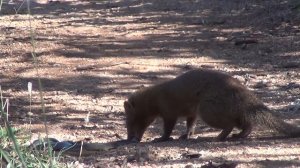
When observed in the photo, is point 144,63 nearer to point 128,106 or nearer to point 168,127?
point 128,106

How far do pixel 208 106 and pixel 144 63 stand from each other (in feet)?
15.9

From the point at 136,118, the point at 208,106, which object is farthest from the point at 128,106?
the point at 208,106

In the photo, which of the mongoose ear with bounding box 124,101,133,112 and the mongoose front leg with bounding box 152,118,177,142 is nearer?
the mongoose front leg with bounding box 152,118,177,142

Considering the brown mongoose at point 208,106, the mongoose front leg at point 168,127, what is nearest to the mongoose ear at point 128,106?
the brown mongoose at point 208,106

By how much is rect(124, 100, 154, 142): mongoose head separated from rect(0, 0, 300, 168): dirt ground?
0.53ft

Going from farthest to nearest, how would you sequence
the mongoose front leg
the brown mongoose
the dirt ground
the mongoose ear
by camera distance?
1. the mongoose ear
2. the mongoose front leg
3. the brown mongoose
4. the dirt ground

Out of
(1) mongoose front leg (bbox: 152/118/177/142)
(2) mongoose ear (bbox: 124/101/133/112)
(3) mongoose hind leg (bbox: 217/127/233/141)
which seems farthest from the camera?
(2) mongoose ear (bbox: 124/101/133/112)

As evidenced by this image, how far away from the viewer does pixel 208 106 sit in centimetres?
676

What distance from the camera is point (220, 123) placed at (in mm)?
6699

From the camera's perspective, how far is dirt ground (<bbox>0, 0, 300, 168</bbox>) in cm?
604

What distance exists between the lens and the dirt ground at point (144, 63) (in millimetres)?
6035

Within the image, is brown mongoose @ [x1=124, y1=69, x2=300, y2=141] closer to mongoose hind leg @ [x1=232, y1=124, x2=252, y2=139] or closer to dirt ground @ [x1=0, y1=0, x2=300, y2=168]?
mongoose hind leg @ [x1=232, y1=124, x2=252, y2=139]

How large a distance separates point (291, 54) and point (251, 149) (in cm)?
595

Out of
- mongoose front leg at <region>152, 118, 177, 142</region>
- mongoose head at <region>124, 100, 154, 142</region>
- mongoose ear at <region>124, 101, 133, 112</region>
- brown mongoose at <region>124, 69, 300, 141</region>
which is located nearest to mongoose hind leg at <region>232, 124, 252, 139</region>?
brown mongoose at <region>124, 69, 300, 141</region>
